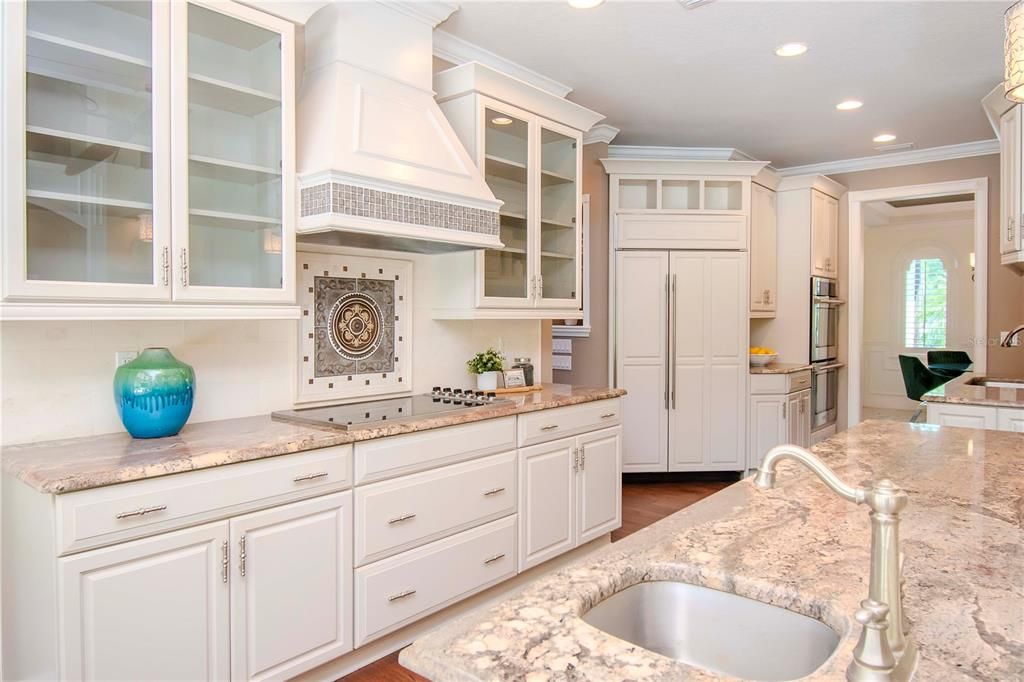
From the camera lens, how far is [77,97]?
1.88m

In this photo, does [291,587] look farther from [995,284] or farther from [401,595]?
[995,284]

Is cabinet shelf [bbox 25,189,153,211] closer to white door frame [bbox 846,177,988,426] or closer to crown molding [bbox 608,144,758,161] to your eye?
crown molding [bbox 608,144,758,161]

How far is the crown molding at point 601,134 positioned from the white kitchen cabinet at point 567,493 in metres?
2.28

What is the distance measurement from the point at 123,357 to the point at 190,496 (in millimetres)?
648

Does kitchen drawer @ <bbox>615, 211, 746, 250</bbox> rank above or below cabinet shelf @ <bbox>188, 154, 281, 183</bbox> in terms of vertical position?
above

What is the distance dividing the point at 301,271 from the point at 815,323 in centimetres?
444

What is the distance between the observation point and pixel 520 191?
3.35m

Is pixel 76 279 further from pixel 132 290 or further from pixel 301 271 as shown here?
pixel 301 271

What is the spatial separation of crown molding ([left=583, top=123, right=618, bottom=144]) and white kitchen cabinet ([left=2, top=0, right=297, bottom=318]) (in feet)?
9.07

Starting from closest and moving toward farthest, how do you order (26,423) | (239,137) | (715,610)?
(715,610), (26,423), (239,137)

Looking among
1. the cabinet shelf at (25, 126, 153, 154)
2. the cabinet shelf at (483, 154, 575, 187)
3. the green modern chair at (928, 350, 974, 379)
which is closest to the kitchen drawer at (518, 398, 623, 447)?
the cabinet shelf at (483, 154, 575, 187)

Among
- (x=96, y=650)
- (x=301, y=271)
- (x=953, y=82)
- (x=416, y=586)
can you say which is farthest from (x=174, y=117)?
(x=953, y=82)

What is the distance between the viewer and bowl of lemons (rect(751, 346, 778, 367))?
555 cm

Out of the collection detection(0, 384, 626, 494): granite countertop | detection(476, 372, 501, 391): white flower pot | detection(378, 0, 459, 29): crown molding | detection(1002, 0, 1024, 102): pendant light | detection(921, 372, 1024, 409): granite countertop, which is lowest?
detection(0, 384, 626, 494): granite countertop
